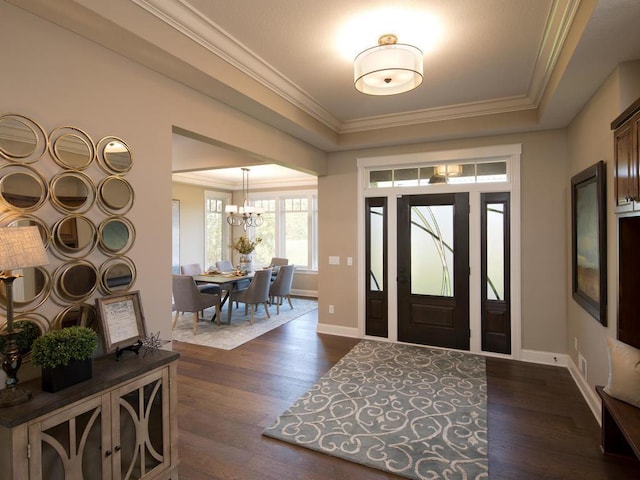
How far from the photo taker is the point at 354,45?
9.10 ft

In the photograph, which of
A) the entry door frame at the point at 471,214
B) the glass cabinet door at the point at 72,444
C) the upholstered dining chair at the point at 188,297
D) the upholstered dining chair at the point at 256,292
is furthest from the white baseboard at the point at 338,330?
the glass cabinet door at the point at 72,444

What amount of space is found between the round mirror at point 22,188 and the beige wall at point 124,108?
11 centimetres

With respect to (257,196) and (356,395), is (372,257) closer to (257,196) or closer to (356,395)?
(356,395)

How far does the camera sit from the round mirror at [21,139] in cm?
175

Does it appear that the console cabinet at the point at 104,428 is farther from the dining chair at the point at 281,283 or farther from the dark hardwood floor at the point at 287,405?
the dining chair at the point at 281,283

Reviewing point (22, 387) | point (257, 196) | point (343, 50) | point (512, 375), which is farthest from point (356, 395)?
point (257, 196)

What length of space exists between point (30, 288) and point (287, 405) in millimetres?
2156

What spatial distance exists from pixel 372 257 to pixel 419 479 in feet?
10.4

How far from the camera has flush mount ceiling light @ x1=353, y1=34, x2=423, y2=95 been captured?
253 centimetres

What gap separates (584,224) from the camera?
330 centimetres

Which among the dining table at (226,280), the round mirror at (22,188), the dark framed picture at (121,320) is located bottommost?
the dining table at (226,280)

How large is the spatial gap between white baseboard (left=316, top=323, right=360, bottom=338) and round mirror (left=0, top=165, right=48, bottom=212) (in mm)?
4130

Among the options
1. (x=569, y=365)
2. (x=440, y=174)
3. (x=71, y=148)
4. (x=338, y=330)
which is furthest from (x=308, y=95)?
(x=569, y=365)

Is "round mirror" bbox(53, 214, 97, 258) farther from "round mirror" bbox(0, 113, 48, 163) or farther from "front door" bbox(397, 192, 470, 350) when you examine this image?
"front door" bbox(397, 192, 470, 350)
